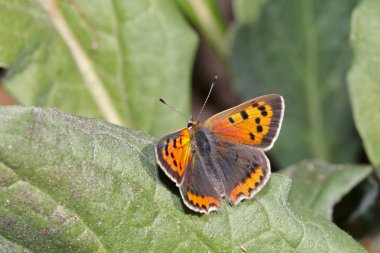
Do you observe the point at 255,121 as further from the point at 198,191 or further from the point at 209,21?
the point at 209,21

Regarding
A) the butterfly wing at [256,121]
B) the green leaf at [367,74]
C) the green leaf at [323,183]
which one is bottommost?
the green leaf at [323,183]

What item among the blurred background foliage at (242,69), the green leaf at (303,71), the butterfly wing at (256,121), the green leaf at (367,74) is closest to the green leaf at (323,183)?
the blurred background foliage at (242,69)

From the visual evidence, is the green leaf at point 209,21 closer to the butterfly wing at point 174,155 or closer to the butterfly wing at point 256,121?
the butterfly wing at point 256,121

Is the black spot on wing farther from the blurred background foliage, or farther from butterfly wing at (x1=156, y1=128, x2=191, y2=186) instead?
→ the blurred background foliage

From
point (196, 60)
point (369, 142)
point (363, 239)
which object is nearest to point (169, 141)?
point (369, 142)

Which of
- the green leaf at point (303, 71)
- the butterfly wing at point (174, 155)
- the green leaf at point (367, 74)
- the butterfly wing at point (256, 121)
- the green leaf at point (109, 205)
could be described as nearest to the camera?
the green leaf at point (109, 205)

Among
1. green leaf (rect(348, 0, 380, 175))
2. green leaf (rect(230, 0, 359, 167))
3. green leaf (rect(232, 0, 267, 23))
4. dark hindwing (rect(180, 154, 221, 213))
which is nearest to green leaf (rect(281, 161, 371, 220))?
green leaf (rect(348, 0, 380, 175))

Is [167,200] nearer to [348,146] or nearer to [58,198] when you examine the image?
[58,198]

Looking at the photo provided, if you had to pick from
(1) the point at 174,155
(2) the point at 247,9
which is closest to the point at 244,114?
(1) the point at 174,155
